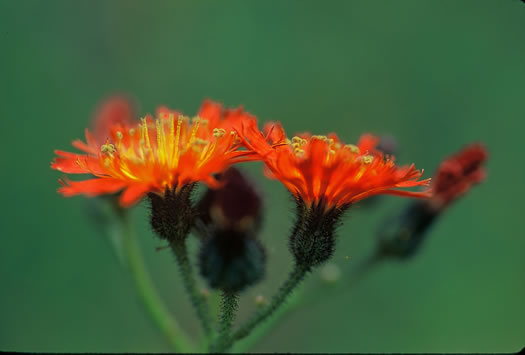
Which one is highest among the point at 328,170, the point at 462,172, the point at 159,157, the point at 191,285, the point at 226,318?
A: the point at 462,172

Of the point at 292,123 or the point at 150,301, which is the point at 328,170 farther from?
the point at 292,123

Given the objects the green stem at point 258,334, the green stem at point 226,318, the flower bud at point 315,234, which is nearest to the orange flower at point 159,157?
the flower bud at point 315,234

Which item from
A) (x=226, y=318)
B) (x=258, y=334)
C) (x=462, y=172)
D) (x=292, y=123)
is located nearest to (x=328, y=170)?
(x=226, y=318)

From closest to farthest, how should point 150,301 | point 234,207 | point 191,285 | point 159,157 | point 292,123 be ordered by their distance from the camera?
point 234,207 → point 159,157 → point 191,285 → point 150,301 → point 292,123

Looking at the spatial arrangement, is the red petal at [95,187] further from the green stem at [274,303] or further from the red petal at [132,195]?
the green stem at [274,303]

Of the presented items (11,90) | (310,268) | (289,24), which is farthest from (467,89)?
Answer: (11,90)

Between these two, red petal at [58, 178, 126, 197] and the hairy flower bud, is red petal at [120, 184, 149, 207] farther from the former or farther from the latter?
the hairy flower bud

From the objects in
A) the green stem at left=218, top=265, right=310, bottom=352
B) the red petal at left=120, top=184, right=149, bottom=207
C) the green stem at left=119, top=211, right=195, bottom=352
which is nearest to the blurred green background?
the green stem at left=119, top=211, right=195, bottom=352
